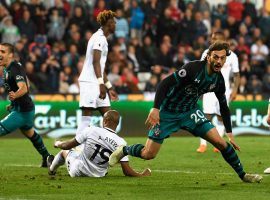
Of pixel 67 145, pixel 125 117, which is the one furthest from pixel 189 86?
pixel 125 117

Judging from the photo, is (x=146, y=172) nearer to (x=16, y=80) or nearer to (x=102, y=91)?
(x=102, y=91)

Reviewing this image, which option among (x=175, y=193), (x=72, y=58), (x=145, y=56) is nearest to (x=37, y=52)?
(x=72, y=58)

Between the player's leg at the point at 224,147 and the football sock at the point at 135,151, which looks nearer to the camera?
the player's leg at the point at 224,147

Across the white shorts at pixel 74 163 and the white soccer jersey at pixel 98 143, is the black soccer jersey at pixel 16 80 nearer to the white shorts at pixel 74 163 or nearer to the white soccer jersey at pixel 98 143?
the white shorts at pixel 74 163

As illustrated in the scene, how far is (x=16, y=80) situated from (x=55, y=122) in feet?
28.2

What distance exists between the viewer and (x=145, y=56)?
2711 centimetres

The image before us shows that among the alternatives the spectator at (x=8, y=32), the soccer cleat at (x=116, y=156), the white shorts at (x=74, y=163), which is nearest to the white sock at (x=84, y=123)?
the white shorts at (x=74, y=163)

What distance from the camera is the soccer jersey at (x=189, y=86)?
1170 cm

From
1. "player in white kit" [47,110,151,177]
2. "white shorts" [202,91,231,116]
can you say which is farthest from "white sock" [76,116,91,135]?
"white shorts" [202,91,231,116]

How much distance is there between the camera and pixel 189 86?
1186 cm

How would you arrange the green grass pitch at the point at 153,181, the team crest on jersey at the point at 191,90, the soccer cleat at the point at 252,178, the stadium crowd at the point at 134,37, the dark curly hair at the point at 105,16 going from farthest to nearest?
the stadium crowd at the point at 134,37
the dark curly hair at the point at 105,16
the soccer cleat at the point at 252,178
the team crest on jersey at the point at 191,90
the green grass pitch at the point at 153,181

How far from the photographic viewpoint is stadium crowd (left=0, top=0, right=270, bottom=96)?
25.3 meters

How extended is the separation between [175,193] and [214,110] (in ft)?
24.5

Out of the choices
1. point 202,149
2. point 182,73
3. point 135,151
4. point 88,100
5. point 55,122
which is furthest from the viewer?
point 55,122
